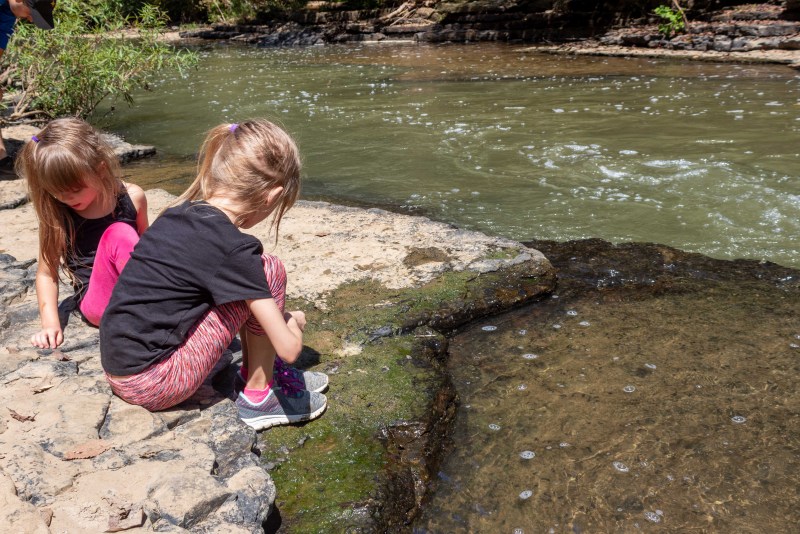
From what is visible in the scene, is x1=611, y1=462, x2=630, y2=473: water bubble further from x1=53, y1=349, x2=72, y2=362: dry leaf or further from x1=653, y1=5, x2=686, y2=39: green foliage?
x1=653, y1=5, x2=686, y2=39: green foliage

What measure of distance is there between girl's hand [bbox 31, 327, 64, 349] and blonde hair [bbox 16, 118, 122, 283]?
25 centimetres

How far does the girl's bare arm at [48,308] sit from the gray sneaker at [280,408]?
2.82ft

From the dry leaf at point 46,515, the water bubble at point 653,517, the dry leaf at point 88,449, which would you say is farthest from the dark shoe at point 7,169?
the water bubble at point 653,517

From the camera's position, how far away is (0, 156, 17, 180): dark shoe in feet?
20.5

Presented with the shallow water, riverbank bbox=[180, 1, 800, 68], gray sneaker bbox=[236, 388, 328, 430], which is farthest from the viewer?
riverbank bbox=[180, 1, 800, 68]

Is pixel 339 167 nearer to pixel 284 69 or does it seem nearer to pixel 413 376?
pixel 413 376

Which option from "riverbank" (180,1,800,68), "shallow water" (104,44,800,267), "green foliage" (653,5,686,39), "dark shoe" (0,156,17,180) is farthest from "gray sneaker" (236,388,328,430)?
"green foliage" (653,5,686,39)

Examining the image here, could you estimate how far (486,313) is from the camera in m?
3.74

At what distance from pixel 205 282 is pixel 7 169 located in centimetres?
511

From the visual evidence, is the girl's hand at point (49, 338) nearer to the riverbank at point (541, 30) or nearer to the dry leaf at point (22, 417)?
the dry leaf at point (22, 417)

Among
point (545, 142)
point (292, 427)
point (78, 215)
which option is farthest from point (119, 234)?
point (545, 142)

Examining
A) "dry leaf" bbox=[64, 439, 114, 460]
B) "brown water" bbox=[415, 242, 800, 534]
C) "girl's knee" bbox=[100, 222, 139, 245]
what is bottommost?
"brown water" bbox=[415, 242, 800, 534]

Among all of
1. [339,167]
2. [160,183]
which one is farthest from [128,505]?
[339,167]

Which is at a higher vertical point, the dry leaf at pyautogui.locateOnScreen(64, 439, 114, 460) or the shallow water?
the dry leaf at pyautogui.locateOnScreen(64, 439, 114, 460)
